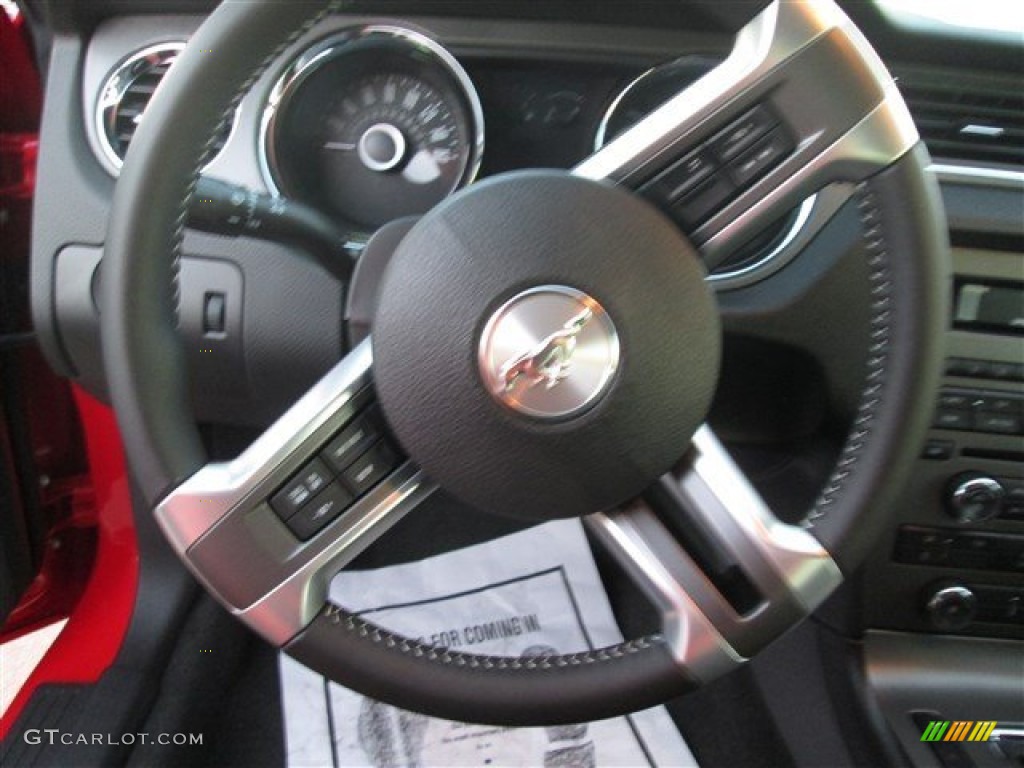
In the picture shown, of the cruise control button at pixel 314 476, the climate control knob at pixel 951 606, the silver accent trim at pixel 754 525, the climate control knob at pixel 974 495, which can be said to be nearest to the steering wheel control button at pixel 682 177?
the silver accent trim at pixel 754 525

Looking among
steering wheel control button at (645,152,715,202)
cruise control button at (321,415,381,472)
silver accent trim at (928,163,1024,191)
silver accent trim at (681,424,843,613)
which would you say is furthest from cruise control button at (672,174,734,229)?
silver accent trim at (928,163,1024,191)

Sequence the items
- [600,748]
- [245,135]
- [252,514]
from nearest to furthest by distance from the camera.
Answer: [252,514] → [245,135] → [600,748]

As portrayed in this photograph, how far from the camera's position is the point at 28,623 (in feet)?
3.35

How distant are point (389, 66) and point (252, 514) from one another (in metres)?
0.48

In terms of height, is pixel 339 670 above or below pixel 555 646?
above

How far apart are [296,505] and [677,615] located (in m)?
0.25

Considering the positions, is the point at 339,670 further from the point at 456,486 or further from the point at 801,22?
the point at 801,22

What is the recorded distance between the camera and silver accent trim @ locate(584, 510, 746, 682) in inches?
22.7

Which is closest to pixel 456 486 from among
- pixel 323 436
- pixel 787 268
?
pixel 323 436

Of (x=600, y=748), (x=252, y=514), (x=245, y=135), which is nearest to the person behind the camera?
(x=252, y=514)

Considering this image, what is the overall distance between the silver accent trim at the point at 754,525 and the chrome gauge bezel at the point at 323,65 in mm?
420

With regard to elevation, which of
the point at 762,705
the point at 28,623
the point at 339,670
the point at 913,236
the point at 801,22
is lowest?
the point at 762,705

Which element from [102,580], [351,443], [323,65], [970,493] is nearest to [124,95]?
[323,65]

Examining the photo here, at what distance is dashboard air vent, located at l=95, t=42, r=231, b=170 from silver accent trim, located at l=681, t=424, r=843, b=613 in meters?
0.52
